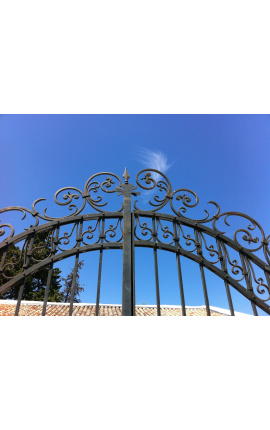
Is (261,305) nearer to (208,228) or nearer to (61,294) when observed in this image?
(208,228)

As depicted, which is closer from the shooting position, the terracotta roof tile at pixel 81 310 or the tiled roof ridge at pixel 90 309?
the terracotta roof tile at pixel 81 310

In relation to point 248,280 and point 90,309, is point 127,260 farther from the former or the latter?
point 90,309

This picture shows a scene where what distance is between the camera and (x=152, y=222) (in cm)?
234

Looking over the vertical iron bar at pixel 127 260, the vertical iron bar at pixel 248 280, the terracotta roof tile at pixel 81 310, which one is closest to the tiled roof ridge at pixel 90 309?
the terracotta roof tile at pixel 81 310

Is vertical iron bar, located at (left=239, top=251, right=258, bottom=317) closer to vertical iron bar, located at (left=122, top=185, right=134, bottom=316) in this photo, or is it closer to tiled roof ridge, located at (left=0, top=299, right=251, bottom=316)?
vertical iron bar, located at (left=122, top=185, right=134, bottom=316)

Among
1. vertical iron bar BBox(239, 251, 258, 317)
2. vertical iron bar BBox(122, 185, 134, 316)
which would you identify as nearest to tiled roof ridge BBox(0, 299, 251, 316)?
vertical iron bar BBox(239, 251, 258, 317)

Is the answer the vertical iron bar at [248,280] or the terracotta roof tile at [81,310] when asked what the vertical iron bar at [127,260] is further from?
the terracotta roof tile at [81,310]

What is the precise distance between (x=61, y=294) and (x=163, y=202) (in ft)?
44.1

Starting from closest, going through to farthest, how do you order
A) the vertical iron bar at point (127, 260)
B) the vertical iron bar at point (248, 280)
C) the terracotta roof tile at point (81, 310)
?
the vertical iron bar at point (127, 260)
the vertical iron bar at point (248, 280)
the terracotta roof tile at point (81, 310)

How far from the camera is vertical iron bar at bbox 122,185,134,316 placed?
1957 millimetres

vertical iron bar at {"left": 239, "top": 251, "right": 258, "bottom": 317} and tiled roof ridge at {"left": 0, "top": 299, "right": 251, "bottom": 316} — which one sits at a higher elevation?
tiled roof ridge at {"left": 0, "top": 299, "right": 251, "bottom": 316}

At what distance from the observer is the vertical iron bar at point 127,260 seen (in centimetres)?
196

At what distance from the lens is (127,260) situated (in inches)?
83.7
